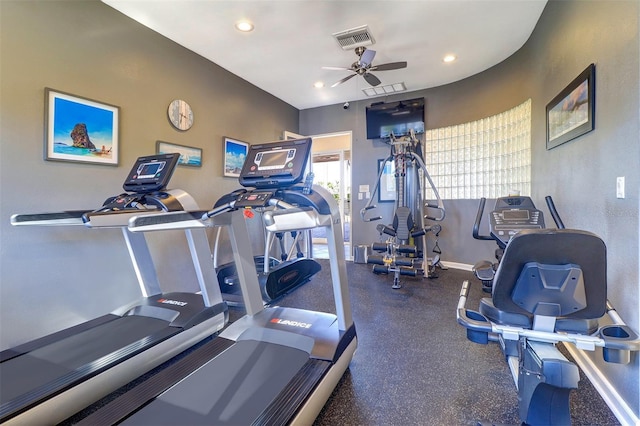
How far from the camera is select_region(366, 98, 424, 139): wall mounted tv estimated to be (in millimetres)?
4801

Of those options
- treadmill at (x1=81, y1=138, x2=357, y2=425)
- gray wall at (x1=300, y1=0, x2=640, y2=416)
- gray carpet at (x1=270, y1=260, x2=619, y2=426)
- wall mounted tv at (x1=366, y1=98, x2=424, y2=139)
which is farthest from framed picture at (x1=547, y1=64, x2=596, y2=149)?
wall mounted tv at (x1=366, y1=98, x2=424, y2=139)

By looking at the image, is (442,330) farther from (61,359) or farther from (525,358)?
(61,359)

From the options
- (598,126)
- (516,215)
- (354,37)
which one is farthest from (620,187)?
(354,37)

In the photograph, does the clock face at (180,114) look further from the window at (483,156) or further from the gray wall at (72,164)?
the window at (483,156)

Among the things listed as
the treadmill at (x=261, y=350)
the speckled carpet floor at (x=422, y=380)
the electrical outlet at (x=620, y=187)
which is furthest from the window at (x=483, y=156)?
the treadmill at (x=261, y=350)

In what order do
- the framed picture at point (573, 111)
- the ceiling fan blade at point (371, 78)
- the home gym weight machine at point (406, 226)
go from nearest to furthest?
the framed picture at point (573, 111) → the ceiling fan blade at point (371, 78) → the home gym weight machine at point (406, 226)

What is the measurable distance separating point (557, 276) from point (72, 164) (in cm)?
335

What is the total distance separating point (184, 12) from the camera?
2.78 metres

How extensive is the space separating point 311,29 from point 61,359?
3432mm

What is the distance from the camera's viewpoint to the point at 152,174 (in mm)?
2285

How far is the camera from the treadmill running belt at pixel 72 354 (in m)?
1.50

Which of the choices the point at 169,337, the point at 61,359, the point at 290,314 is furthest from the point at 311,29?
the point at 61,359

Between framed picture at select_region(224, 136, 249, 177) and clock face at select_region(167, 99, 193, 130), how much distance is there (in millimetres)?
607

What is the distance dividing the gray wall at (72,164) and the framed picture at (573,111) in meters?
3.71
